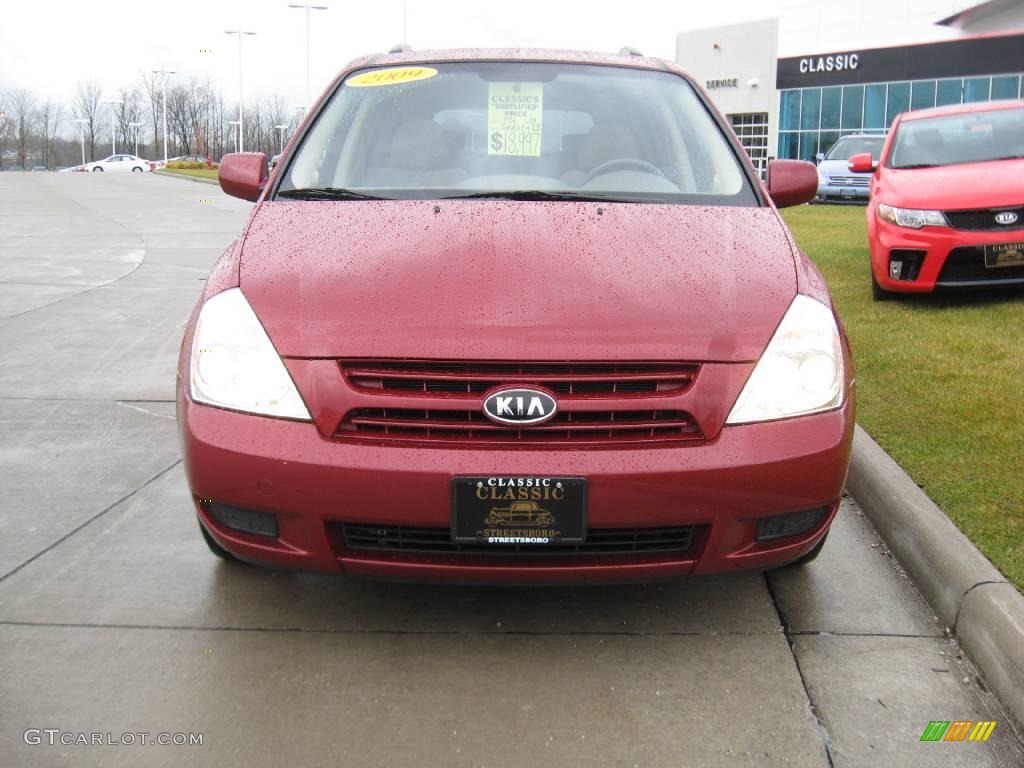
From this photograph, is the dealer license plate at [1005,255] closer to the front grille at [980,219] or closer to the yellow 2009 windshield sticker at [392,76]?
the front grille at [980,219]

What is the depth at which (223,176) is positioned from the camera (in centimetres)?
414

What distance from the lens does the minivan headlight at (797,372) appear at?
8.79 ft

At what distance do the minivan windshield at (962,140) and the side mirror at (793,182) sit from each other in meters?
4.58

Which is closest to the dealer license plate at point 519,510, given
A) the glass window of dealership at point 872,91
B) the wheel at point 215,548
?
the wheel at point 215,548

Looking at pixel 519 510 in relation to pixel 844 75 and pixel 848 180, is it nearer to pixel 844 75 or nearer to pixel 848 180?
pixel 848 180

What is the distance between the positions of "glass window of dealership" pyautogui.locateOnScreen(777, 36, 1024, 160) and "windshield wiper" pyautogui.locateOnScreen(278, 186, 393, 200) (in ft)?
140

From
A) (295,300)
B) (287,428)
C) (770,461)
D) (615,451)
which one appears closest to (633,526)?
(615,451)

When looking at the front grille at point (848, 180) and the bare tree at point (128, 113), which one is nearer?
the front grille at point (848, 180)

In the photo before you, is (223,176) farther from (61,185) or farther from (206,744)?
(61,185)

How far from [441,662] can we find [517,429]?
721mm

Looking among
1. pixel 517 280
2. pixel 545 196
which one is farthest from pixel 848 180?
pixel 517 280

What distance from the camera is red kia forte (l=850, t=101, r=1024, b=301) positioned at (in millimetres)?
7164

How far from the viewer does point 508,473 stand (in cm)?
254

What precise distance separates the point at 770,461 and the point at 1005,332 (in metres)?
4.60
